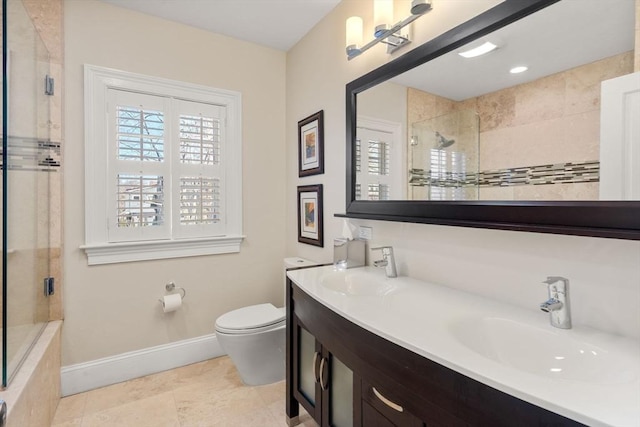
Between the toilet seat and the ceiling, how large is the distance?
2.06m

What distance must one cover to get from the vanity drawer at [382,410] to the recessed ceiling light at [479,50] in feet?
4.20

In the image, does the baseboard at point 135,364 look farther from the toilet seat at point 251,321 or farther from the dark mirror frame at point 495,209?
the dark mirror frame at point 495,209

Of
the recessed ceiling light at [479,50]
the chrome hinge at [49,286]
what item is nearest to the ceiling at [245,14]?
the recessed ceiling light at [479,50]

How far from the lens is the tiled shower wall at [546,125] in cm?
93

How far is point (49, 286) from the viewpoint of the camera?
75.2 inches

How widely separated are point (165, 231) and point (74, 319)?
759 mm

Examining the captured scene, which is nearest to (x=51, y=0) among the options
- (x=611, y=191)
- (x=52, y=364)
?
(x=52, y=364)

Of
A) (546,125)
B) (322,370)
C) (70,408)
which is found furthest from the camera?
(70,408)

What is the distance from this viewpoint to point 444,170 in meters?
1.37

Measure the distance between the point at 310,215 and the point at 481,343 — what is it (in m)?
1.55

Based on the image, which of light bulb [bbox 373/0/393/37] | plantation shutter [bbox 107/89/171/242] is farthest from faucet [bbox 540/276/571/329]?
plantation shutter [bbox 107/89/171/242]

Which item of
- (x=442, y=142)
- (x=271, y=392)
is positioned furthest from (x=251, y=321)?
(x=442, y=142)

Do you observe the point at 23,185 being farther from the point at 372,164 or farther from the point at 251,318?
the point at 372,164

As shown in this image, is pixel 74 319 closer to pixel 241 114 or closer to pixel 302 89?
pixel 241 114
